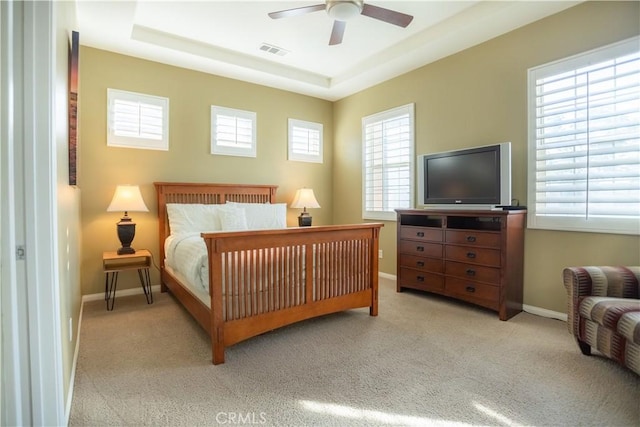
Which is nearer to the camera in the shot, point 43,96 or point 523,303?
point 43,96

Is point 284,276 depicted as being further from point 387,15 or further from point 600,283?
point 387,15

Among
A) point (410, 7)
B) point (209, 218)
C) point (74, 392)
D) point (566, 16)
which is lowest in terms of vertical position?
point (74, 392)

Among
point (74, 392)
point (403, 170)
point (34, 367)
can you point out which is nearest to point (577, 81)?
point (403, 170)

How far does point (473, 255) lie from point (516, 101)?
63.5 inches

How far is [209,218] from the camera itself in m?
3.86

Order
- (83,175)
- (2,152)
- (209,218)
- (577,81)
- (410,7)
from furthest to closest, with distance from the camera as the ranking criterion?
(209,218), (83,175), (410,7), (577,81), (2,152)

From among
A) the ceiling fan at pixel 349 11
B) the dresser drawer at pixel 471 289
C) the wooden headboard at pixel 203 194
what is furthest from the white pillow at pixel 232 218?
the dresser drawer at pixel 471 289

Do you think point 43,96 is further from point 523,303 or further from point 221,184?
point 523,303

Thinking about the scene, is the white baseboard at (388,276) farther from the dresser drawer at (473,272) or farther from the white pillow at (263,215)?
the white pillow at (263,215)

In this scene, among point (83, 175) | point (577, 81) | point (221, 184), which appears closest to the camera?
point (577, 81)

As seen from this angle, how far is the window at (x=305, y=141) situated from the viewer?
509 centimetres

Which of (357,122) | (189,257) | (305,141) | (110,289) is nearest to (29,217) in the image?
(189,257)

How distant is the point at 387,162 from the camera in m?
4.65

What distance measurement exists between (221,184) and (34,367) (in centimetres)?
324
